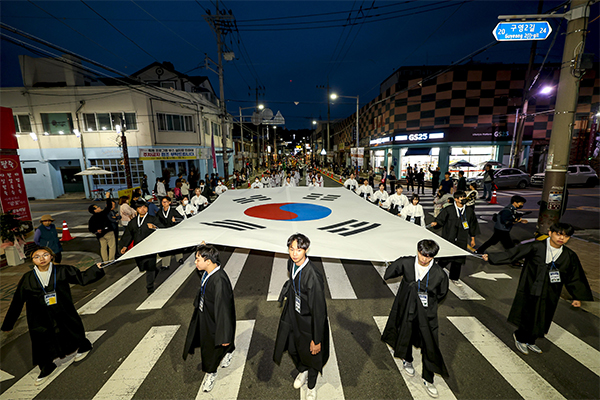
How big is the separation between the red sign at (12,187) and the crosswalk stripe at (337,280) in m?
10.7

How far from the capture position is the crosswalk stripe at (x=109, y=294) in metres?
5.59

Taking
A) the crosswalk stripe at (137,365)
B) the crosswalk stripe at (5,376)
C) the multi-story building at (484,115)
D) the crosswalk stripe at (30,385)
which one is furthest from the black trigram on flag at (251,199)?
the multi-story building at (484,115)

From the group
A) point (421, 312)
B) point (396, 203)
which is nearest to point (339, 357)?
point (421, 312)

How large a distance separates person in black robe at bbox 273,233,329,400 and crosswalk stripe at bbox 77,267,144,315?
189 inches

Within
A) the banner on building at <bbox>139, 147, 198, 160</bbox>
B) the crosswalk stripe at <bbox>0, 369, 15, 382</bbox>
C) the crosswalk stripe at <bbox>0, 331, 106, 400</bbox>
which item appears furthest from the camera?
the banner on building at <bbox>139, 147, 198, 160</bbox>

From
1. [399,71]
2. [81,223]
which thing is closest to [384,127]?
[399,71]

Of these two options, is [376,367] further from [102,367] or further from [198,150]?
[198,150]

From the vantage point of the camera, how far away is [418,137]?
95.2ft

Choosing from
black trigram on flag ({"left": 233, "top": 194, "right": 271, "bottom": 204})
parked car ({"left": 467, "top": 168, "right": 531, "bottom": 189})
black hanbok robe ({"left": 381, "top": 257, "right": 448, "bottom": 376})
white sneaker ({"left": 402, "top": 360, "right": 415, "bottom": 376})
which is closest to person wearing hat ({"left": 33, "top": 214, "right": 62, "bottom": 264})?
black trigram on flag ({"left": 233, "top": 194, "right": 271, "bottom": 204})

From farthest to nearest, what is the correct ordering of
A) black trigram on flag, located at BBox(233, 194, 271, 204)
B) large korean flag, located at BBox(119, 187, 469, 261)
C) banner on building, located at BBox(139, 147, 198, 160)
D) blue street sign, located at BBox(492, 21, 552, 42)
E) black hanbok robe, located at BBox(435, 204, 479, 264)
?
banner on building, located at BBox(139, 147, 198, 160) < black trigram on flag, located at BBox(233, 194, 271, 204) < blue street sign, located at BBox(492, 21, 552, 42) < black hanbok robe, located at BBox(435, 204, 479, 264) < large korean flag, located at BBox(119, 187, 469, 261)

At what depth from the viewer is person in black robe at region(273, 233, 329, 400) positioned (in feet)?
10.6

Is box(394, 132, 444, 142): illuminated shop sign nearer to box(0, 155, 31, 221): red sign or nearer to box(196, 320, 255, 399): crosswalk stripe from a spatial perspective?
box(196, 320, 255, 399): crosswalk stripe

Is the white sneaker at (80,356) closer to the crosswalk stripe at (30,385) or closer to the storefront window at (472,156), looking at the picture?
the crosswalk stripe at (30,385)

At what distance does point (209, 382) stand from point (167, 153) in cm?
2323
